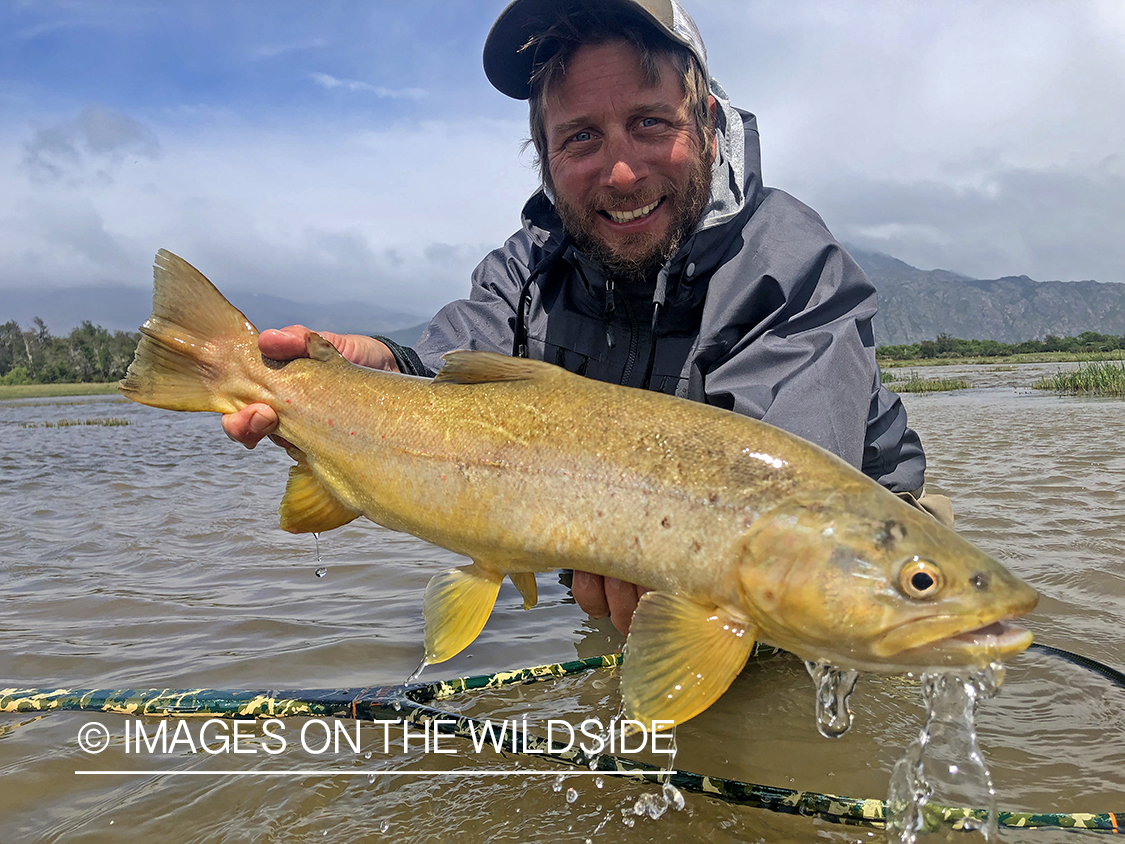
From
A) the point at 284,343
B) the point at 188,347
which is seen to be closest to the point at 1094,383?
the point at 284,343

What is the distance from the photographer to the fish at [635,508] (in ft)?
6.10

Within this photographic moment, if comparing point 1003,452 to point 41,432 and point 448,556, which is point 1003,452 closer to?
point 448,556

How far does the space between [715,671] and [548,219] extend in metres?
3.07

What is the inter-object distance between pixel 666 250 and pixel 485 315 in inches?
48.1

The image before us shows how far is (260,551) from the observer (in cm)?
641

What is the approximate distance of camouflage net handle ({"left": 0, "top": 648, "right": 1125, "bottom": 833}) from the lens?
2.20 m

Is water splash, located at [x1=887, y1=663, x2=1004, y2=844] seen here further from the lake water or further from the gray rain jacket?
the gray rain jacket

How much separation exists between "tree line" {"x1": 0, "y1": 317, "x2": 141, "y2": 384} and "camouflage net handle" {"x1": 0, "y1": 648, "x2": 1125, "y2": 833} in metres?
64.9

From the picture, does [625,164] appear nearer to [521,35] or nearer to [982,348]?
[521,35]

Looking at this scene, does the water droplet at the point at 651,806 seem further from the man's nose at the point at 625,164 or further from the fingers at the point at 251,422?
the man's nose at the point at 625,164

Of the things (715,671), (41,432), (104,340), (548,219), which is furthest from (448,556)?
(104,340)

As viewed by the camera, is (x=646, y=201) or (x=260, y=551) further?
(x=260, y=551)

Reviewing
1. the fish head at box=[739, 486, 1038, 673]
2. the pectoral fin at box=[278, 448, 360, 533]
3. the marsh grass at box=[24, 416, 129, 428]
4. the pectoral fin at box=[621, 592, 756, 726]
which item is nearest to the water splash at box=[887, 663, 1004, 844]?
the fish head at box=[739, 486, 1038, 673]

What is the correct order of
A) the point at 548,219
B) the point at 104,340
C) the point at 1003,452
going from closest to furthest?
1. the point at 548,219
2. the point at 1003,452
3. the point at 104,340
